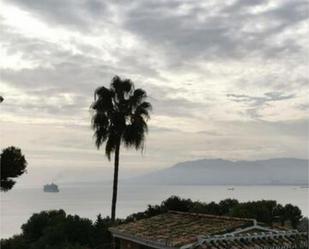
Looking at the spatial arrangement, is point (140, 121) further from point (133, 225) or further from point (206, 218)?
point (206, 218)

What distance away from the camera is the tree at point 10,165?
18312mm

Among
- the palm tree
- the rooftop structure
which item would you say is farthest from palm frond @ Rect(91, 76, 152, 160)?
the rooftop structure

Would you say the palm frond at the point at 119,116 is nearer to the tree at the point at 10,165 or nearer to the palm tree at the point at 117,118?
the palm tree at the point at 117,118

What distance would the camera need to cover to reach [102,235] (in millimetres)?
34562

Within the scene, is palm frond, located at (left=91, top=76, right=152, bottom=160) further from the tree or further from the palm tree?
the tree

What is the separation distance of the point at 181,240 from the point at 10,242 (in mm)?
21169

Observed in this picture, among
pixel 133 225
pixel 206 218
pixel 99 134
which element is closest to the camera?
pixel 206 218

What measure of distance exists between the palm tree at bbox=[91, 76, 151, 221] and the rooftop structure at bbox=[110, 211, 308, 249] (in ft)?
28.2

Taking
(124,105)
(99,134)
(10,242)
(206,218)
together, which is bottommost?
(10,242)

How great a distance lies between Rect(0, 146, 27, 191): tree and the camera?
18.3 meters

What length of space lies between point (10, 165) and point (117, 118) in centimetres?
1449

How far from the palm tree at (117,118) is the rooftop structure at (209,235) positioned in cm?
859

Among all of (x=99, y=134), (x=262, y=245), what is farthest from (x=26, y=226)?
(x=262, y=245)

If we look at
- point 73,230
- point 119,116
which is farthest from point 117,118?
point 73,230
